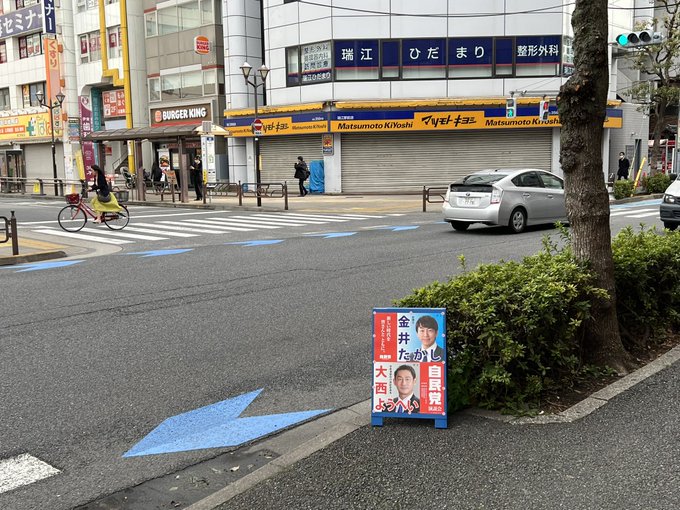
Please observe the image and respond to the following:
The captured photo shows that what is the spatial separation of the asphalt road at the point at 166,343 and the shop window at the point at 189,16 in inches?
1244

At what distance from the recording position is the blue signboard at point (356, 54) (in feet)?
109

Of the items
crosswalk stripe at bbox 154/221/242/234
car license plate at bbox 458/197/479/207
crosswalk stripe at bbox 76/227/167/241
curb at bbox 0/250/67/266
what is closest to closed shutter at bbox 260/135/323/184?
crosswalk stripe at bbox 154/221/242/234

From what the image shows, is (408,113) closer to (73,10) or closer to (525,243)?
(525,243)

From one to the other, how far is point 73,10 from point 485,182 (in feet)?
146

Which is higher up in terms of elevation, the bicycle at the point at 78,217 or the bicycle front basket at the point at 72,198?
the bicycle front basket at the point at 72,198

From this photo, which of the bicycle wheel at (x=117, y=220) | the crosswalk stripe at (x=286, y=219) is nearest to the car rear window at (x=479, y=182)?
the crosswalk stripe at (x=286, y=219)

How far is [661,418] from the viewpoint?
421 centimetres

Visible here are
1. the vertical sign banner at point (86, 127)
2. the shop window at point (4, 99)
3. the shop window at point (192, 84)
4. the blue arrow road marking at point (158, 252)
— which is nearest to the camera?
the blue arrow road marking at point (158, 252)

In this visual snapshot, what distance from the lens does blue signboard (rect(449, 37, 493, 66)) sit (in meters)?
32.9

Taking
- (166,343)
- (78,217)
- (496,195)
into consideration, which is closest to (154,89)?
(78,217)

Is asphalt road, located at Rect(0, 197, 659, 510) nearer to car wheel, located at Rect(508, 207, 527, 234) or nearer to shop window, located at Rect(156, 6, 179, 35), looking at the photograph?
car wheel, located at Rect(508, 207, 527, 234)

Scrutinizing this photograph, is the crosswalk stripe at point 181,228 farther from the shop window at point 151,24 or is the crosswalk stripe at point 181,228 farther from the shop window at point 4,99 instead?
the shop window at point 4,99

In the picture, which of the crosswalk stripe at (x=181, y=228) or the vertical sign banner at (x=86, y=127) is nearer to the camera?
the crosswalk stripe at (x=181, y=228)

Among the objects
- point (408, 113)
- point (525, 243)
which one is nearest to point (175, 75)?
point (408, 113)
